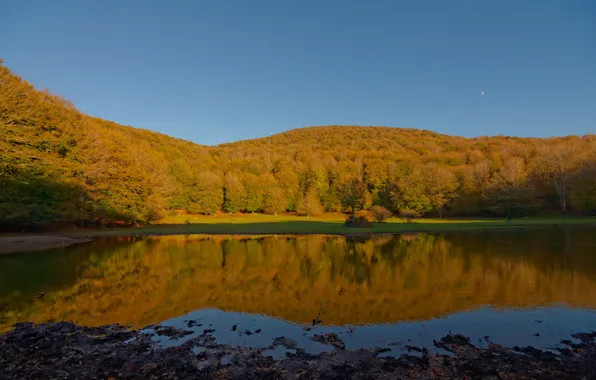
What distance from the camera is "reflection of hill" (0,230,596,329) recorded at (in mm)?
14008

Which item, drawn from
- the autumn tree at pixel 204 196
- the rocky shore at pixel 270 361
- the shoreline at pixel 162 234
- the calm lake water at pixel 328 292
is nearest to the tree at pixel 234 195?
the autumn tree at pixel 204 196

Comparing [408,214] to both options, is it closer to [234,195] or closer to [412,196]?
[412,196]

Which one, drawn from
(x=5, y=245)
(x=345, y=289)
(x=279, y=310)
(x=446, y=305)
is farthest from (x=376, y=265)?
(x=5, y=245)

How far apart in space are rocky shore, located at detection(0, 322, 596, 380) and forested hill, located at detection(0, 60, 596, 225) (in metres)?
37.6

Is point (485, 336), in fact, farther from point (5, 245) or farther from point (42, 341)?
point (5, 245)

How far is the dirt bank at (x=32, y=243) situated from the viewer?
33.5 metres

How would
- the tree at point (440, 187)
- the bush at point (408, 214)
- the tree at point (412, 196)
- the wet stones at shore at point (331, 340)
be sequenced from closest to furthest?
the wet stones at shore at point (331, 340)
the bush at point (408, 214)
the tree at point (440, 187)
the tree at point (412, 196)

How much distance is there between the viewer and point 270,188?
3718 inches

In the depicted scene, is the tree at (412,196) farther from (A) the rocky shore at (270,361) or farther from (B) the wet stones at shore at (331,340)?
(A) the rocky shore at (270,361)

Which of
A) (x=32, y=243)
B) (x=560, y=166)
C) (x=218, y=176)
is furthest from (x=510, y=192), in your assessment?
(x=32, y=243)

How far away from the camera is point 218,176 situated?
308 feet

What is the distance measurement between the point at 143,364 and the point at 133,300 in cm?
818

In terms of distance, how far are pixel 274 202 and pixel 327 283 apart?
73.8 meters

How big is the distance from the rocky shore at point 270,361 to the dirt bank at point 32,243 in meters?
28.9
